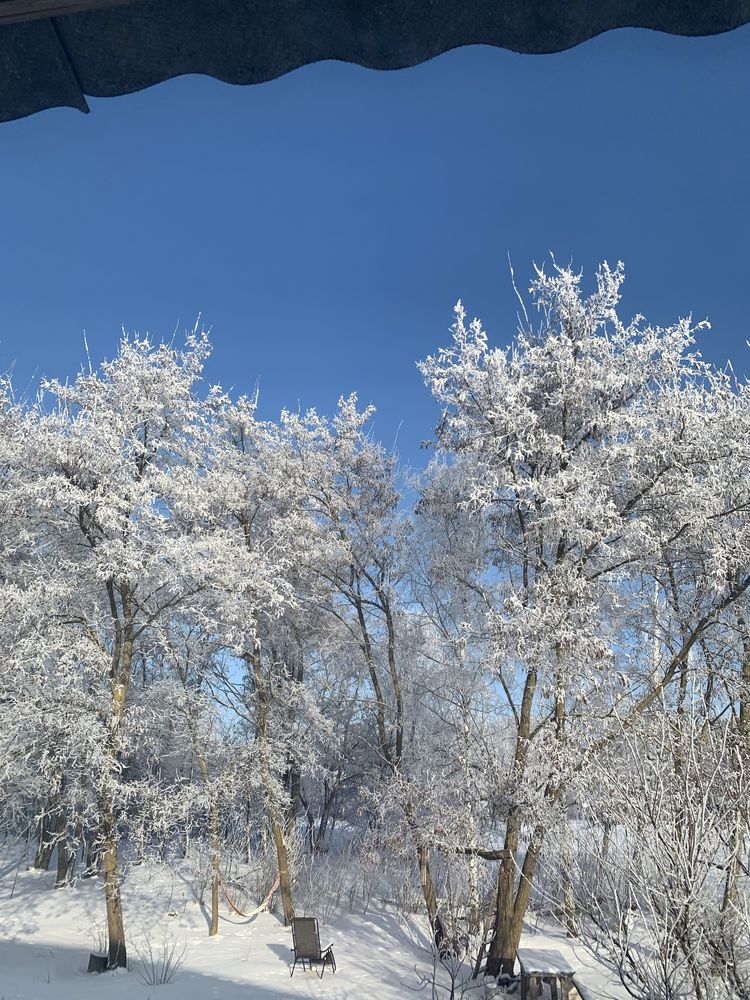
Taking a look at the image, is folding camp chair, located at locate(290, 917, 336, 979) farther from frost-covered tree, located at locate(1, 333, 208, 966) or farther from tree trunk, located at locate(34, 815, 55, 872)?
tree trunk, located at locate(34, 815, 55, 872)

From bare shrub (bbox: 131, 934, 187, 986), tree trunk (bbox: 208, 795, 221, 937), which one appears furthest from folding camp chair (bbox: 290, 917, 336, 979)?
tree trunk (bbox: 208, 795, 221, 937)

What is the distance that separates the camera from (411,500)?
60.7 feet

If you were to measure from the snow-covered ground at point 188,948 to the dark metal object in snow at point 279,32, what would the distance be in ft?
33.2

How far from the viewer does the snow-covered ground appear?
12.1 meters

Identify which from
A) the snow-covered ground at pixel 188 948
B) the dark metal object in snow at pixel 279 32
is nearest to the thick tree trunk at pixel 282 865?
the snow-covered ground at pixel 188 948

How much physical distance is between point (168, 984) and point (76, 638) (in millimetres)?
5828

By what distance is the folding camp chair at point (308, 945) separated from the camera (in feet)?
43.7

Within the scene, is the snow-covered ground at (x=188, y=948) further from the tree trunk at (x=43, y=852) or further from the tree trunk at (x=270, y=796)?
the tree trunk at (x=270, y=796)

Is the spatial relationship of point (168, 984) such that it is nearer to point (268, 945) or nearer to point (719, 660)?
point (268, 945)

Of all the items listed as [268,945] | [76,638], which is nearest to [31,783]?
[76,638]

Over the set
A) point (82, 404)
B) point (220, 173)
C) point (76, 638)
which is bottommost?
point (76, 638)

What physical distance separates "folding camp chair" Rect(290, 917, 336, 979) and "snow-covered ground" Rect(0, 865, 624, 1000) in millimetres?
241

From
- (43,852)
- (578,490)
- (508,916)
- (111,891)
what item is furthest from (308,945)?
(43,852)

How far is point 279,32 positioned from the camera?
1423 mm
